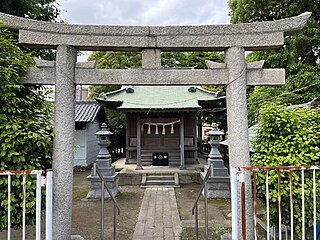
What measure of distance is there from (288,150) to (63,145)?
10.9 feet

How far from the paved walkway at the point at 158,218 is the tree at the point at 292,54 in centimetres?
542

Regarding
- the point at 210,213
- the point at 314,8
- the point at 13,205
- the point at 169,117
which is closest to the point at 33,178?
the point at 13,205

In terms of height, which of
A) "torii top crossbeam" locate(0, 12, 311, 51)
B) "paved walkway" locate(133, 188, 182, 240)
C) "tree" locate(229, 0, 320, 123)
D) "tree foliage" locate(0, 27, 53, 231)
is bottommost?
"paved walkway" locate(133, 188, 182, 240)

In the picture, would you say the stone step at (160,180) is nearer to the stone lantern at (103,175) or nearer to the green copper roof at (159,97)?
the stone lantern at (103,175)

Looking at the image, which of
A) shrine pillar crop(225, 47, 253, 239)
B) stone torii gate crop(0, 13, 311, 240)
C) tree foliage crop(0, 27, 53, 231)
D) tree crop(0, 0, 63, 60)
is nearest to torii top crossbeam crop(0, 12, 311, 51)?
stone torii gate crop(0, 13, 311, 240)

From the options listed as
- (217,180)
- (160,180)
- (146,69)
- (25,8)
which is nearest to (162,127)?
(160,180)

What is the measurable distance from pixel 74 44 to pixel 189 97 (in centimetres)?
906

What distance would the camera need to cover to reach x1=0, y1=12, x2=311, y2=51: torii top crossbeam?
12.1 ft

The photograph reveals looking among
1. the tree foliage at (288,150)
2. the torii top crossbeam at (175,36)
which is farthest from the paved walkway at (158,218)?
the torii top crossbeam at (175,36)

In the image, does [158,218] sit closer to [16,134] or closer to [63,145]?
[63,145]

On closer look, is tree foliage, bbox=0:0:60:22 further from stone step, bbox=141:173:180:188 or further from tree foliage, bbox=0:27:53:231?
stone step, bbox=141:173:180:188

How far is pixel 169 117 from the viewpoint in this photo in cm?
1234

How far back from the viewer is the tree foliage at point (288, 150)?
3.55m

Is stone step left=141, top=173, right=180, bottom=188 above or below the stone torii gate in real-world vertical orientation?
below
